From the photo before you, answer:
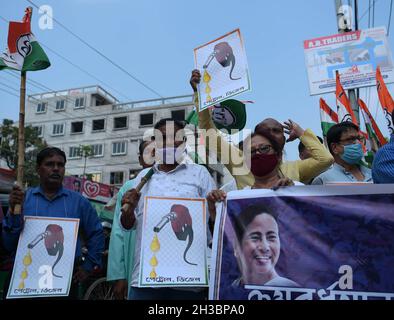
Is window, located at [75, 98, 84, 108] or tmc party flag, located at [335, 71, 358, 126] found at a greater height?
window, located at [75, 98, 84, 108]

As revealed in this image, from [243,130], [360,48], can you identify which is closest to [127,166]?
[360,48]

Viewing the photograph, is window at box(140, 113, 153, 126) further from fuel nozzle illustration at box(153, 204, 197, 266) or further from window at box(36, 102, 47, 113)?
fuel nozzle illustration at box(153, 204, 197, 266)

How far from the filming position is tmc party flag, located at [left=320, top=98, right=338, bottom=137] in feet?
22.5

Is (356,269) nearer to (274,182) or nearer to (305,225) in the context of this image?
(305,225)

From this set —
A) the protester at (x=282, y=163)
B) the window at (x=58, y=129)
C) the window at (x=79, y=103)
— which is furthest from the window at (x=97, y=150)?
the protester at (x=282, y=163)

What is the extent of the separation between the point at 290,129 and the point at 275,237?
4.56 feet

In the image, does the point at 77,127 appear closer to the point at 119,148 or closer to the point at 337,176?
the point at 119,148

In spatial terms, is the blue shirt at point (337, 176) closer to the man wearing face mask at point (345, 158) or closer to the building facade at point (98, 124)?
the man wearing face mask at point (345, 158)

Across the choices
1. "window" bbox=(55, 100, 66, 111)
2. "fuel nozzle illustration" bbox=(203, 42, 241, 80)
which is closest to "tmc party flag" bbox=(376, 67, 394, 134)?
"fuel nozzle illustration" bbox=(203, 42, 241, 80)

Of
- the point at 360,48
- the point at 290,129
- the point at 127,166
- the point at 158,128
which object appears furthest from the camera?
the point at 127,166

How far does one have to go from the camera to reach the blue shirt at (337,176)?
3.24 meters

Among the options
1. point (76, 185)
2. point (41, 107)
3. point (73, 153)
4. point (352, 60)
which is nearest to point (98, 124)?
point (73, 153)

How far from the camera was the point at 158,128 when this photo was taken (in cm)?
298

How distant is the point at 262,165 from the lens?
259 cm
